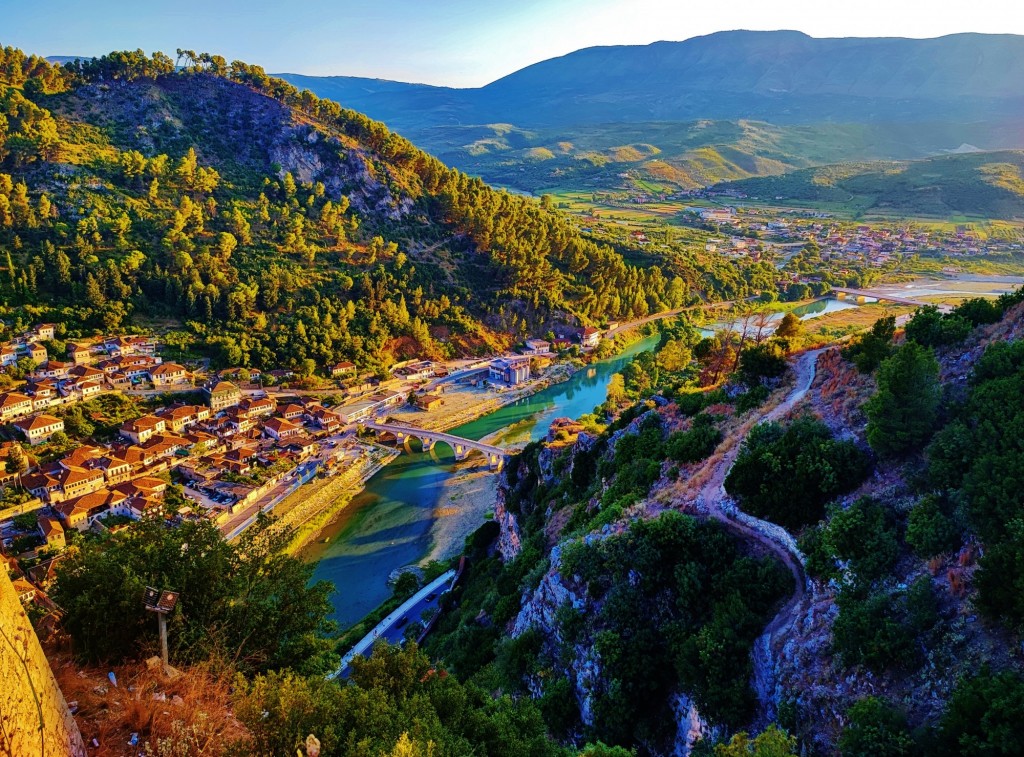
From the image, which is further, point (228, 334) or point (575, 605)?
point (228, 334)

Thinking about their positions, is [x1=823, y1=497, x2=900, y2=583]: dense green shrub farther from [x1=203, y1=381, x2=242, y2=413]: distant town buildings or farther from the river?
[x1=203, y1=381, x2=242, y2=413]: distant town buildings

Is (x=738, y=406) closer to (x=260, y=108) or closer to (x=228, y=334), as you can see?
(x=228, y=334)

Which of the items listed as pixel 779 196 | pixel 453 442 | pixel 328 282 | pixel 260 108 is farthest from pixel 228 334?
pixel 779 196

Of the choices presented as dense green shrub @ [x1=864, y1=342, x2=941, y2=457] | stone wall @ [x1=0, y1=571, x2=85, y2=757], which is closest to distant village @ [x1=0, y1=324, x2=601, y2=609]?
stone wall @ [x1=0, y1=571, x2=85, y2=757]

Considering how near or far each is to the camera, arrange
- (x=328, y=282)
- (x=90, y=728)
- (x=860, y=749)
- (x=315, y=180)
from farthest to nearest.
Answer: (x=315, y=180), (x=328, y=282), (x=860, y=749), (x=90, y=728)

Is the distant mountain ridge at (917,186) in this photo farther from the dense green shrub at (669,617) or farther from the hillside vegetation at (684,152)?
the dense green shrub at (669,617)

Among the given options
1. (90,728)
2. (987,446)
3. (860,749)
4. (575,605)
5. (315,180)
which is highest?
(315,180)

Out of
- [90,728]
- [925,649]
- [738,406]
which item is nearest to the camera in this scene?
[90,728]
